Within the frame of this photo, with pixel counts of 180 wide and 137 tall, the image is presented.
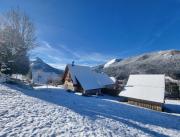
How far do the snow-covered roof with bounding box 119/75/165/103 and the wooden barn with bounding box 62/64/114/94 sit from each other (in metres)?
7.26

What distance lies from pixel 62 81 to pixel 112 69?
3917 cm

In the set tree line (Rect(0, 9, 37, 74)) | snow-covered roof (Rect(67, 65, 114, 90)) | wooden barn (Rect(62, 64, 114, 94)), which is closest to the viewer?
tree line (Rect(0, 9, 37, 74))

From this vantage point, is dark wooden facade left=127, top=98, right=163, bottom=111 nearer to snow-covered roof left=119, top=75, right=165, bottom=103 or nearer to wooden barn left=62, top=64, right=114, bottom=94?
snow-covered roof left=119, top=75, right=165, bottom=103

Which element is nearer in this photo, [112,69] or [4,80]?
[4,80]

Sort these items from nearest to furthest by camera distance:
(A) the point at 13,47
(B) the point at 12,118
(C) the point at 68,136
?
(C) the point at 68,136
(B) the point at 12,118
(A) the point at 13,47

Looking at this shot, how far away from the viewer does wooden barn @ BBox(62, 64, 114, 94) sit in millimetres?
36562

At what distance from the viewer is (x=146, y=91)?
3155cm

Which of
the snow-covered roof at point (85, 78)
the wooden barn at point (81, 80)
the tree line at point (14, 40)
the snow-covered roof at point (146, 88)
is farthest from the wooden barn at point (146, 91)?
the tree line at point (14, 40)

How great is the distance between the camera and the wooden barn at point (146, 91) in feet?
95.1

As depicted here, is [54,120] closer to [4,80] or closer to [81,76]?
[4,80]

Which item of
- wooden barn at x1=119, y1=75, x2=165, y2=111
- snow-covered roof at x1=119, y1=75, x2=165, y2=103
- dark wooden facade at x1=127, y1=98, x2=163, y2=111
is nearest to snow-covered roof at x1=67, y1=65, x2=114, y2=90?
snow-covered roof at x1=119, y1=75, x2=165, y2=103

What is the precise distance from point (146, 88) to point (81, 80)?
13.2 m

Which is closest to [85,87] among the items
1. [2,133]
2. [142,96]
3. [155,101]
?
[142,96]

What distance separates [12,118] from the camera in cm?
942
